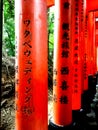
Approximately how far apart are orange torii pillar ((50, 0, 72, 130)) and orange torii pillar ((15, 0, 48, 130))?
112 centimetres

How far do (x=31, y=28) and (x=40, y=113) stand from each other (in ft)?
3.51

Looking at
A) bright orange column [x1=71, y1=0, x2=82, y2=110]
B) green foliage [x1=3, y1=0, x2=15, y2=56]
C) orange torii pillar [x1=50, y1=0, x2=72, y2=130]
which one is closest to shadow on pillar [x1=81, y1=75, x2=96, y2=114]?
bright orange column [x1=71, y1=0, x2=82, y2=110]

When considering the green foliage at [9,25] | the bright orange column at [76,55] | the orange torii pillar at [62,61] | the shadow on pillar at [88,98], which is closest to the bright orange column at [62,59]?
the orange torii pillar at [62,61]

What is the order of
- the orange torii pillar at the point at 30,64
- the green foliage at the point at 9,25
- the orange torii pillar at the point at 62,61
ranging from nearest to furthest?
the orange torii pillar at the point at 30,64
the orange torii pillar at the point at 62,61
the green foliage at the point at 9,25

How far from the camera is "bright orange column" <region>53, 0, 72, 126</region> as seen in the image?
3.97m

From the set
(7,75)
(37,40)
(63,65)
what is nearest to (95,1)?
(7,75)

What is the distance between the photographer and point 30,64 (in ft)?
9.02

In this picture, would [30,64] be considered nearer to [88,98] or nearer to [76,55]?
[76,55]

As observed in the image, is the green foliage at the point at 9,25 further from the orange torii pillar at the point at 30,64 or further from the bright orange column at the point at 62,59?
the orange torii pillar at the point at 30,64

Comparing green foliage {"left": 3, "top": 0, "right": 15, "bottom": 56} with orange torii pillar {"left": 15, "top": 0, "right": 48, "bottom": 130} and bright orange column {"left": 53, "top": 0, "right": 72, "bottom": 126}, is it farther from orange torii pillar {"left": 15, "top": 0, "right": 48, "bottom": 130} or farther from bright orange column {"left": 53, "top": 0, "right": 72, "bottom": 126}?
orange torii pillar {"left": 15, "top": 0, "right": 48, "bottom": 130}

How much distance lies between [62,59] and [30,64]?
133cm

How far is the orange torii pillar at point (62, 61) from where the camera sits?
3969 millimetres

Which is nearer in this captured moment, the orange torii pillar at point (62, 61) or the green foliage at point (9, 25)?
the orange torii pillar at point (62, 61)

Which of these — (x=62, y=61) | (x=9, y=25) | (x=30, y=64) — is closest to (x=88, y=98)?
(x=62, y=61)
